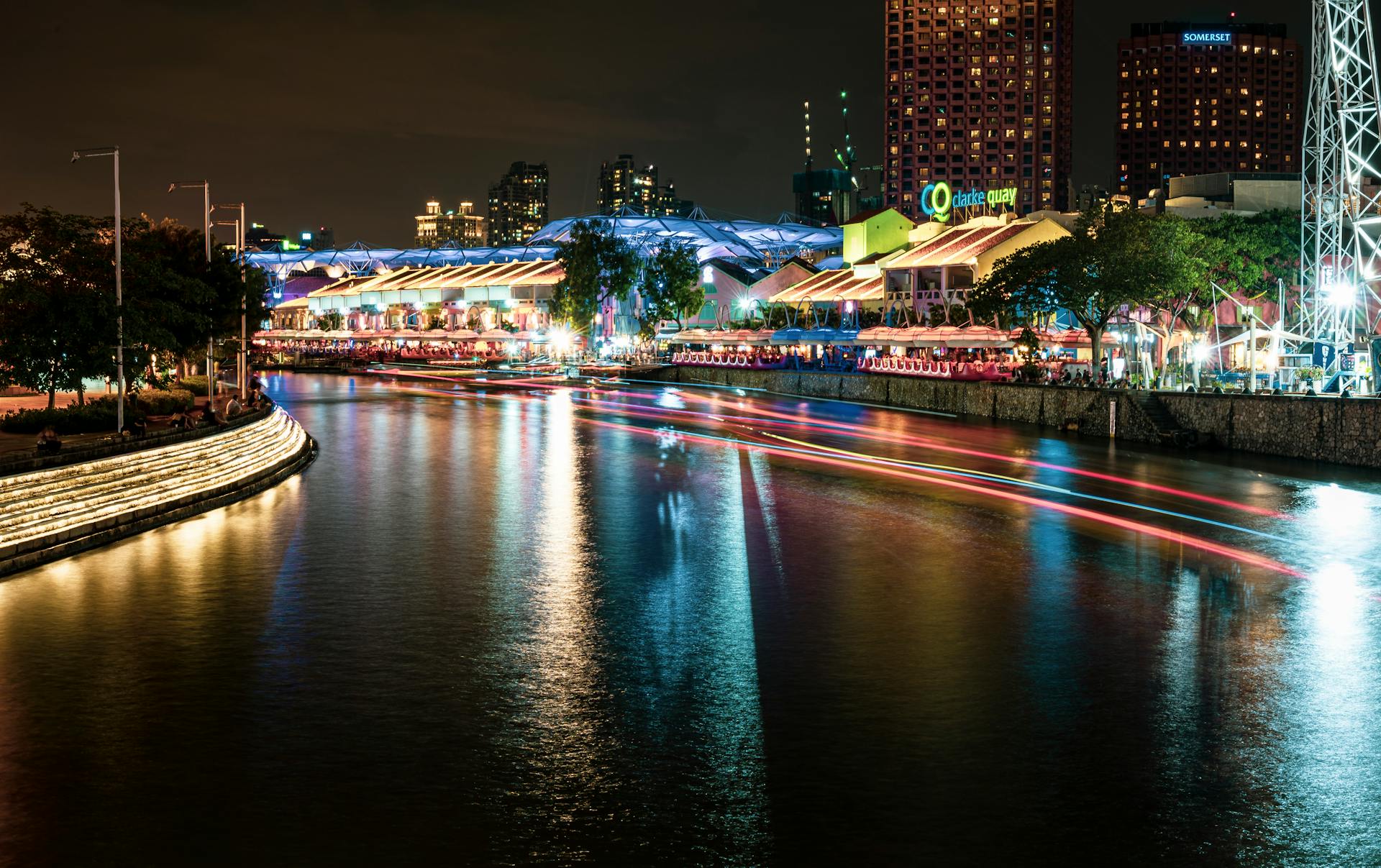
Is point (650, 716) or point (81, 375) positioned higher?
point (81, 375)

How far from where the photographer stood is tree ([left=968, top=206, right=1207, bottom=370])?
49.9 m

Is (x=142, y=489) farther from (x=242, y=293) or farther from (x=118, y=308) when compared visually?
(x=242, y=293)

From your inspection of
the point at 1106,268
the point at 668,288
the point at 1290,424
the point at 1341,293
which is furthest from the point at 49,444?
the point at 668,288

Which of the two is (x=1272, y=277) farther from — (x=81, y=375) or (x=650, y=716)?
(x=650, y=716)

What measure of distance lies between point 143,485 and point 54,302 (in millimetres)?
9293

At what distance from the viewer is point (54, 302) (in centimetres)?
2727

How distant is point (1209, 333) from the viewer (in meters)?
65.2

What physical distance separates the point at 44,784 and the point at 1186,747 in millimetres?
7356

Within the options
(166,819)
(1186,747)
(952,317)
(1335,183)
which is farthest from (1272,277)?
(166,819)

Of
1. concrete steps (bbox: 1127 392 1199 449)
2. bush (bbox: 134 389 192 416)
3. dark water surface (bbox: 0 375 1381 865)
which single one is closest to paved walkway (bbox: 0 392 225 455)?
bush (bbox: 134 389 192 416)

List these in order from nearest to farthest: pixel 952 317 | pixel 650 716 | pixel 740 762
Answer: pixel 740 762
pixel 650 716
pixel 952 317

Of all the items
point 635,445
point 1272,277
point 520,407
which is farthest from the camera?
point 1272,277

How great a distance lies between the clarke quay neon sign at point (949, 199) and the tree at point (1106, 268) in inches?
1865

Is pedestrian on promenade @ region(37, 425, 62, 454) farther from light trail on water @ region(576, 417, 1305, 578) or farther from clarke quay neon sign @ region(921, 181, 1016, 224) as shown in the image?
clarke quay neon sign @ region(921, 181, 1016, 224)
